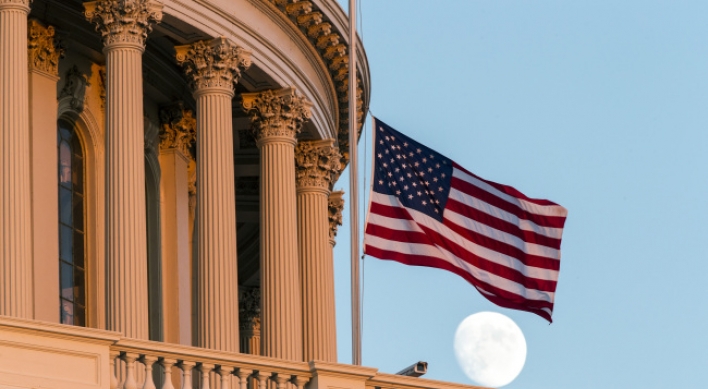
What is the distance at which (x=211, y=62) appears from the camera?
44.0 meters

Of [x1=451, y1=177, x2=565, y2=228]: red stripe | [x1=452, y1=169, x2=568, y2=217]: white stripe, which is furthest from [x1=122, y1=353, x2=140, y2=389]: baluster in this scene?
[x1=452, y1=169, x2=568, y2=217]: white stripe

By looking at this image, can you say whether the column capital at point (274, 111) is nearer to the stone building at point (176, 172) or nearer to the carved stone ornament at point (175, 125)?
the stone building at point (176, 172)

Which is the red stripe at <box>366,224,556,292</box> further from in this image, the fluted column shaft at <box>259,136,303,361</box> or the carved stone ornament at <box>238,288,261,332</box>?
the carved stone ornament at <box>238,288,261,332</box>

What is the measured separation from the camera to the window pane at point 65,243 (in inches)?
1788

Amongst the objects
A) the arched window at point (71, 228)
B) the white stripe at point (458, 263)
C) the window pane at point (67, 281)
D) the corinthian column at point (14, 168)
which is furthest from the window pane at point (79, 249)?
the white stripe at point (458, 263)

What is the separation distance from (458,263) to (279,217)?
6.18 metres

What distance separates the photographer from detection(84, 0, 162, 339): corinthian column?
3856cm

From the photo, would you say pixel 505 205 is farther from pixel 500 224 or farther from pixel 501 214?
pixel 500 224

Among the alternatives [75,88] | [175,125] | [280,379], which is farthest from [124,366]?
[175,125]

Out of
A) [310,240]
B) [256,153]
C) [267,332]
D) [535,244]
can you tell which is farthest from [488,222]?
[256,153]

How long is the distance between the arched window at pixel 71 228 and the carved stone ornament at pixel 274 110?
436cm

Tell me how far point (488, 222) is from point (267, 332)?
19.9 feet

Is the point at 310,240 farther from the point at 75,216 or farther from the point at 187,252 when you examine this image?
the point at 75,216

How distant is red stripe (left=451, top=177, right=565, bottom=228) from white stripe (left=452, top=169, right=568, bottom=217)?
6cm
